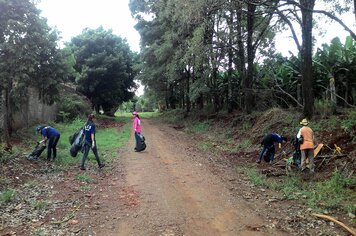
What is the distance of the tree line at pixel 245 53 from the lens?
522 inches

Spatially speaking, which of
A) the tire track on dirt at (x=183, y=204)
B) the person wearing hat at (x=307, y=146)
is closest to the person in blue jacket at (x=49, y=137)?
the tire track on dirt at (x=183, y=204)

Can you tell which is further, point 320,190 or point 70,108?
point 70,108

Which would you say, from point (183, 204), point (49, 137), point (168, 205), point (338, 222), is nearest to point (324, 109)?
point (338, 222)

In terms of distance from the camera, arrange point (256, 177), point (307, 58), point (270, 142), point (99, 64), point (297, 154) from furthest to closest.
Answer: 1. point (99, 64)
2. point (307, 58)
3. point (270, 142)
4. point (297, 154)
5. point (256, 177)

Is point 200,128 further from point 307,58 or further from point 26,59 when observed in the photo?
point 26,59

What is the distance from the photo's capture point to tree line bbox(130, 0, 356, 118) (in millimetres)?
13266

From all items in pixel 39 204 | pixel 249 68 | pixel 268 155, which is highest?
pixel 249 68

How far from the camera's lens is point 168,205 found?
7473mm

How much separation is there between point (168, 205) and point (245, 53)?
16178 millimetres

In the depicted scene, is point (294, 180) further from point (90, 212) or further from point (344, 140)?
point (90, 212)

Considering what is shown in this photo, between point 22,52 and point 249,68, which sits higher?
point 22,52

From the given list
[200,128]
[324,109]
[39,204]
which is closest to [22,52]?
[39,204]

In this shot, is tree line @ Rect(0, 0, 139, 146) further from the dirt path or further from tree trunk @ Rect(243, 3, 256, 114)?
tree trunk @ Rect(243, 3, 256, 114)

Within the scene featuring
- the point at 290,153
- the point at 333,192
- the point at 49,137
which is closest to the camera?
the point at 333,192
